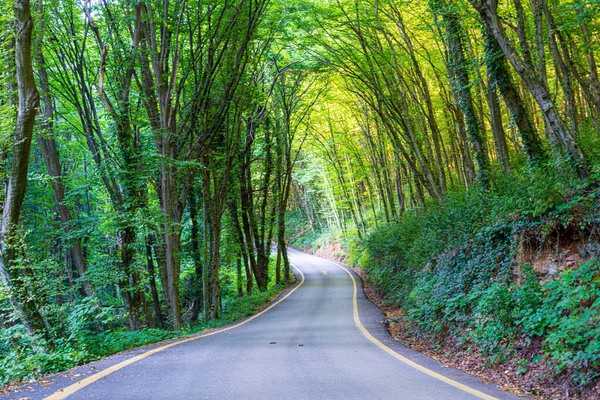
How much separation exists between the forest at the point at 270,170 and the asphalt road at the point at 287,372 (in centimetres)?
90

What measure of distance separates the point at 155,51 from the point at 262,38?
562 centimetres

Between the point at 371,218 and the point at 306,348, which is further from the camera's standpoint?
the point at 371,218

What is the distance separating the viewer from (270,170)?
76.1 feet

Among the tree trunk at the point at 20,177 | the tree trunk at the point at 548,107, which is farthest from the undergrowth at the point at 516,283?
the tree trunk at the point at 20,177

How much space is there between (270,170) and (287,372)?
18160mm

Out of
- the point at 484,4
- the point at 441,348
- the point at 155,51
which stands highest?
the point at 155,51

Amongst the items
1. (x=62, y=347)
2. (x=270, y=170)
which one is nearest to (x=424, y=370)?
(x=62, y=347)

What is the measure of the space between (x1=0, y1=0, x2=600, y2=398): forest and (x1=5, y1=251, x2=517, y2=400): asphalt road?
2.96 feet

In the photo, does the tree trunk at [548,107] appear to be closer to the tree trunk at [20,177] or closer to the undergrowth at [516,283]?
the undergrowth at [516,283]

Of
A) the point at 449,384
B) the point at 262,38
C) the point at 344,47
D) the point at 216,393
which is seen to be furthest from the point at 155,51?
the point at 449,384

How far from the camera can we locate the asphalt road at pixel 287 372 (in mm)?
4402

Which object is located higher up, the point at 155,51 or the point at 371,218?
the point at 155,51

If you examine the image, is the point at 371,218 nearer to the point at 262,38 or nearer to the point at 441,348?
the point at 262,38

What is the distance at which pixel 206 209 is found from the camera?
16844 millimetres
